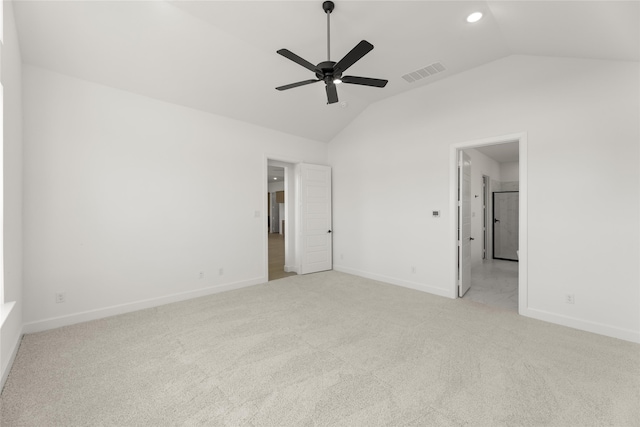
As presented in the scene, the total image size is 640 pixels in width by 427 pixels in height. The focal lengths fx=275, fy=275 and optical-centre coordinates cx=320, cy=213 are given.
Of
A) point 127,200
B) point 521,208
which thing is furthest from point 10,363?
point 521,208

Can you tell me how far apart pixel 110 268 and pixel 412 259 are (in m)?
4.38

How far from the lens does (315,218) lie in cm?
576

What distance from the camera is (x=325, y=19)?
2867 mm

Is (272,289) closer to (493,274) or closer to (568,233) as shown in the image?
(568,233)

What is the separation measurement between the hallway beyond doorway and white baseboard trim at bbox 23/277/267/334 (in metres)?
3.82

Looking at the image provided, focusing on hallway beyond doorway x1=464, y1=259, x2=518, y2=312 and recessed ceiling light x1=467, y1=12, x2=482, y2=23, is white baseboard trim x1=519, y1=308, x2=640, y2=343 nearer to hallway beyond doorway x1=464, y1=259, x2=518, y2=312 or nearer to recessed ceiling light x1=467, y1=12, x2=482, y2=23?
hallway beyond doorway x1=464, y1=259, x2=518, y2=312

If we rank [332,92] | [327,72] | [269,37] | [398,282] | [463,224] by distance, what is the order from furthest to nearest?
[398,282] → [463,224] → [269,37] → [332,92] → [327,72]

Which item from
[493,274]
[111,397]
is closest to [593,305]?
[493,274]

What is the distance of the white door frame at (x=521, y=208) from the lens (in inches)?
136

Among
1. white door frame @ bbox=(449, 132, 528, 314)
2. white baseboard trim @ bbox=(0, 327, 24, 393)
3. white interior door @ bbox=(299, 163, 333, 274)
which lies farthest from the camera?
white interior door @ bbox=(299, 163, 333, 274)

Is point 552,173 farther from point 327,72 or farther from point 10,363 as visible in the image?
point 10,363

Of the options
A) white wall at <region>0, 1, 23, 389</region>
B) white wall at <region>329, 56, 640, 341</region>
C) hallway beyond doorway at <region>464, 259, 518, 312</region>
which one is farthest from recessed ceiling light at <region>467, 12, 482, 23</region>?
white wall at <region>0, 1, 23, 389</region>

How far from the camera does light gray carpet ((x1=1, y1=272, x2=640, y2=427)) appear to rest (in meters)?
1.81

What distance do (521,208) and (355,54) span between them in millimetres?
2840
